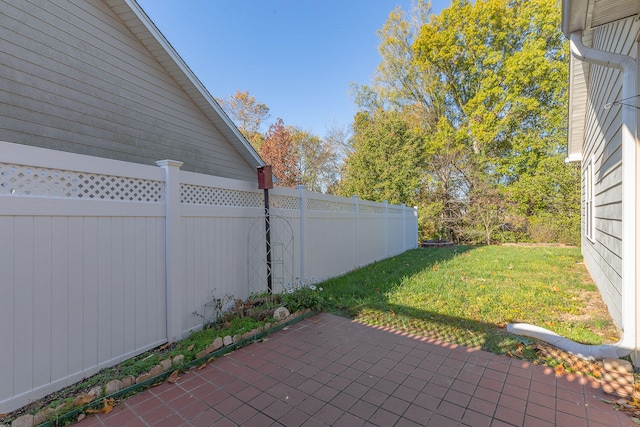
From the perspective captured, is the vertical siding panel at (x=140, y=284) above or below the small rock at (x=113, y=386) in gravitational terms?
above

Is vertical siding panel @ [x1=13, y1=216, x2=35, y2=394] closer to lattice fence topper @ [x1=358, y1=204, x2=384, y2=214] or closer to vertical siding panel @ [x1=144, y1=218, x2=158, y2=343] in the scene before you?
vertical siding panel @ [x1=144, y1=218, x2=158, y2=343]

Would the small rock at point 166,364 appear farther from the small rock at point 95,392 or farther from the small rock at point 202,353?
the small rock at point 95,392

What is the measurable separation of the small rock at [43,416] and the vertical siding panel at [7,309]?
0.91 feet

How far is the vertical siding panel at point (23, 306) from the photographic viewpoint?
2072mm

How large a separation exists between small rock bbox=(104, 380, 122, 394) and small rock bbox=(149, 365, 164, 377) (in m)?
0.23

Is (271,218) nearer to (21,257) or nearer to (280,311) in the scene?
(280,311)

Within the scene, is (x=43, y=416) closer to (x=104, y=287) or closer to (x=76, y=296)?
(x=76, y=296)

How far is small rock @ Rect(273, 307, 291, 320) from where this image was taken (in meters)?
3.82

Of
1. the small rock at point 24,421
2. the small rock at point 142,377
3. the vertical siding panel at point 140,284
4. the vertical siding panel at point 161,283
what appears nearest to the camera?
the small rock at point 24,421

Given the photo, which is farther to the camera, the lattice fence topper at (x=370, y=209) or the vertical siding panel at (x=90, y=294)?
the lattice fence topper at (x=370, y=209)

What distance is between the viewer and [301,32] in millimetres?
11781

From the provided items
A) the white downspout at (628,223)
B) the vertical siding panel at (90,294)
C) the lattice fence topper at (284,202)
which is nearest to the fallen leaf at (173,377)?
the vertical siding panel at (90,294)

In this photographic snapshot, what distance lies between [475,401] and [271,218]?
3.31m

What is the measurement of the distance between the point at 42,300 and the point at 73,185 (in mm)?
902
